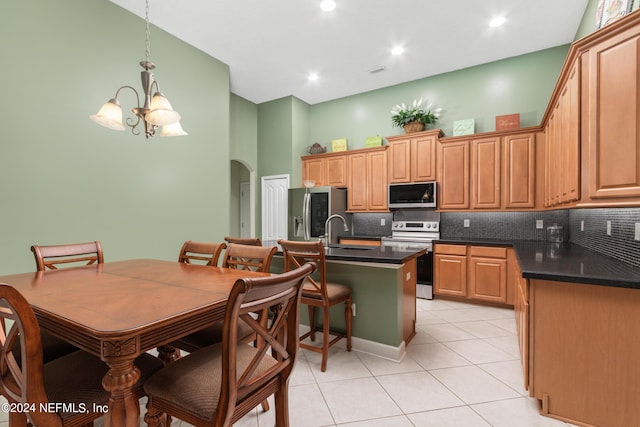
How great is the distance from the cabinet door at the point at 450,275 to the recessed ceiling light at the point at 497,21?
2.90m

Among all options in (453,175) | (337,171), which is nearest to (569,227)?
(453,175)

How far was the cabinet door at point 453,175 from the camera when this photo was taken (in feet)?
13.7

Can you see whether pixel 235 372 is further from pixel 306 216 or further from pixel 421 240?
pixel 306 216

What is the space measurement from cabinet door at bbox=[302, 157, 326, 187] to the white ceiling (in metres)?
1.48

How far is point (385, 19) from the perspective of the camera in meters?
3.28

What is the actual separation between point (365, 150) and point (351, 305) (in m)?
3.18

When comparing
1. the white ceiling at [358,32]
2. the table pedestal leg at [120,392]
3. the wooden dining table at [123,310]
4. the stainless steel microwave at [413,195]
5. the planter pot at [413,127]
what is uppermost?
the white ceiling at [358,32]

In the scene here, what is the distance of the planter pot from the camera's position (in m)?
4.58

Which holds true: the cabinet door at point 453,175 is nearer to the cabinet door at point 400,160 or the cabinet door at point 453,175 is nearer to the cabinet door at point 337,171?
the cabinet door at point 400,160

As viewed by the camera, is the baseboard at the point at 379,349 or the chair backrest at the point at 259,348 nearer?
the chair backrest at the point at 259,348

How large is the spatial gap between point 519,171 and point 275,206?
13.0 ft

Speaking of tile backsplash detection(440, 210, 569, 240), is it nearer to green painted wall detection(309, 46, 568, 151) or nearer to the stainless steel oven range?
the stainless steel oven range

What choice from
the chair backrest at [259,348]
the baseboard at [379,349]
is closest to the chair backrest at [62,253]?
the chair backrest at [259,348]

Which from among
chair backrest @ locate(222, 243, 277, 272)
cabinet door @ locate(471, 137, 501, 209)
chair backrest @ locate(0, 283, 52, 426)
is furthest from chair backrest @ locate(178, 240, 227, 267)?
cabinet door @ locate(471, 137, 501, 209)
